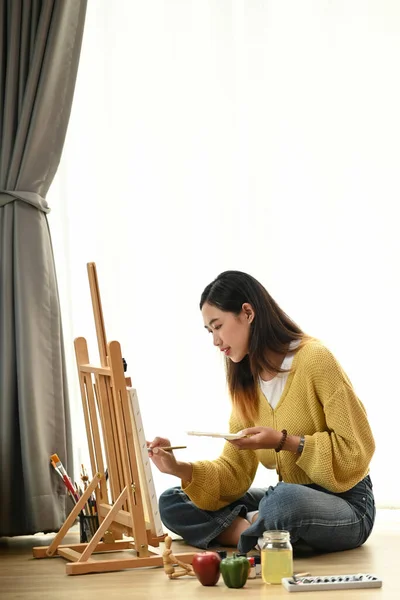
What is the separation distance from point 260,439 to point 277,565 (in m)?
0.41

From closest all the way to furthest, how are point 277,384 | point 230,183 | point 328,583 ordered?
1. point 328,583
2. point 277,384
3. point 230,183

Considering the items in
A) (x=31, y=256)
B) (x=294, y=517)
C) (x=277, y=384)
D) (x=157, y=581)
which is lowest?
(x=157, y=581)

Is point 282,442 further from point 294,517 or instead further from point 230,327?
point 230,327

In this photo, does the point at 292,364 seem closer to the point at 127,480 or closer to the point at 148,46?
the point at 127,480

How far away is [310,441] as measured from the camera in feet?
8.30

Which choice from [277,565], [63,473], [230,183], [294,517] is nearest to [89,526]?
[63,473]

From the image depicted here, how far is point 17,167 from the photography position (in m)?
3.10

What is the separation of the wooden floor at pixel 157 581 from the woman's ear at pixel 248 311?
69 centimetres

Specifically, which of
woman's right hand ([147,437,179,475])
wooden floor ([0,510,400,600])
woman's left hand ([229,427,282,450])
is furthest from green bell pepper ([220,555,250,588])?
woman's right hand ([147,437,179,475])

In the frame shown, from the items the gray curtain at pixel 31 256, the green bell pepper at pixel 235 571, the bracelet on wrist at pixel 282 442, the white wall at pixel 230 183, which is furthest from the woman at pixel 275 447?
the white wall at pixel 230 183

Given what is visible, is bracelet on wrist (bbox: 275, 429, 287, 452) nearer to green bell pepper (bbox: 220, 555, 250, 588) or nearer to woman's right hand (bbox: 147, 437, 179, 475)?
woman's right hand (bbox: 147, 437, 179, 475)

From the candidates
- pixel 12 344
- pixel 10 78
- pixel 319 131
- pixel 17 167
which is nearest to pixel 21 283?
pixel 12 344

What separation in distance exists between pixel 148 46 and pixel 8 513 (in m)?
1.76

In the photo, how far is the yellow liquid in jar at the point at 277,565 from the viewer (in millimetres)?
2154
